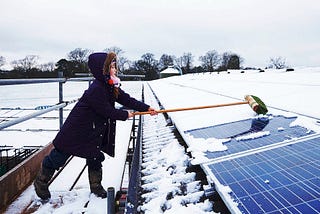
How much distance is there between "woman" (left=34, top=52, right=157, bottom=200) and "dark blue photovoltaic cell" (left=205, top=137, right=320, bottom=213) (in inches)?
46.5

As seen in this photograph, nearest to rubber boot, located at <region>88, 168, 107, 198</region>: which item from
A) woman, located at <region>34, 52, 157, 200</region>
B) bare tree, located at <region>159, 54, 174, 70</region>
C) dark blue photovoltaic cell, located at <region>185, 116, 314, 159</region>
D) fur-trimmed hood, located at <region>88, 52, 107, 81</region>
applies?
woman, located at <region>34, 52, 157, 200</region>

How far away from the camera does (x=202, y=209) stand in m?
1.68

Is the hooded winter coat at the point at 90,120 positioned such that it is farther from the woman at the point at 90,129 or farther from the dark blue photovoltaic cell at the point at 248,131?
the dark blue photovoltaic cell at the point at 248,131

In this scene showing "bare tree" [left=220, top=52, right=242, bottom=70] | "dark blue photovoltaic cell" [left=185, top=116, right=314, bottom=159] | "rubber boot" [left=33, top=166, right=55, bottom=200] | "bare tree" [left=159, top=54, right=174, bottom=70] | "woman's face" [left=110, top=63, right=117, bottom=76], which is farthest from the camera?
"bare tree" [left=159, top=54, right=174, bottom=70]

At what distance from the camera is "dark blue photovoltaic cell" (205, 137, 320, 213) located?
146cm

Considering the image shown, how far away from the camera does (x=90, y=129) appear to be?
2801 millimetres

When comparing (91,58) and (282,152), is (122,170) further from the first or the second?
A: (282,152)

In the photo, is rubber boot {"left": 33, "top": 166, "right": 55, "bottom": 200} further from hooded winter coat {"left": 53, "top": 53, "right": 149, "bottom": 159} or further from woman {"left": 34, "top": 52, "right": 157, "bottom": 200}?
hooded winter coat {"left": 53, "top": 53, "right": 149, "bottom": 159}

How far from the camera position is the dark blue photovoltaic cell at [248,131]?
2373mm

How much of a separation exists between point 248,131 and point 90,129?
151 cm

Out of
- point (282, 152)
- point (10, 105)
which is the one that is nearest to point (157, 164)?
point (282, 152)

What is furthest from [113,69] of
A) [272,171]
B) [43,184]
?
[272,171]

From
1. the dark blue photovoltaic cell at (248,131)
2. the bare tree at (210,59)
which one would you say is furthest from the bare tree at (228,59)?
the dark blue photovoltaic cell at (248,131)

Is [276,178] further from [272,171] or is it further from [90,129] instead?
[90,129]
